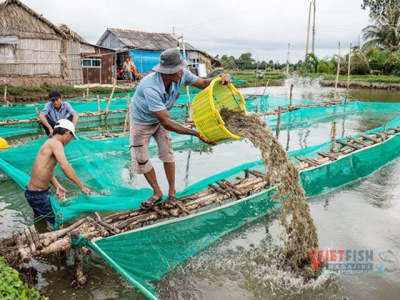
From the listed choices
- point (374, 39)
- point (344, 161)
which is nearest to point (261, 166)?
point (344, 161)

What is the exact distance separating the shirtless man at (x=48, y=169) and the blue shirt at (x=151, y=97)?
0.68m

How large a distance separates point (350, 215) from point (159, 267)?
2.75 metres

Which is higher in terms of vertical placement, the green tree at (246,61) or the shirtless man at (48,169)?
the green tree at (246,61)

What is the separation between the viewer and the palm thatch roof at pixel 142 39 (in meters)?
19.1

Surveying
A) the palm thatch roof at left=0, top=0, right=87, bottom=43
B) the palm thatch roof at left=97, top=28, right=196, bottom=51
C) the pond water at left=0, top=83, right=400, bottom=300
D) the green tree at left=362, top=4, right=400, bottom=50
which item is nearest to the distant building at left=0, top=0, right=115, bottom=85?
the palm thatch roof at left=0, top=0, right=87, bottom=43

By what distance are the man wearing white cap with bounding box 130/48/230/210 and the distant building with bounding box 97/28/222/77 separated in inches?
591

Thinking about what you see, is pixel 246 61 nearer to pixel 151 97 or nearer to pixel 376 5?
pixel 376 5

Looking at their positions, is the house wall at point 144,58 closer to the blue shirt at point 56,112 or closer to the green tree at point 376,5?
the blue shirt at point 56,112

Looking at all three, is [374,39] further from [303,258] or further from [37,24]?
[303,258]

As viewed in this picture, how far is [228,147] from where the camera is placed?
300 inches

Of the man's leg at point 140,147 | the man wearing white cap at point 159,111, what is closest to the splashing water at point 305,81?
the man wearing white cap at point 159,111

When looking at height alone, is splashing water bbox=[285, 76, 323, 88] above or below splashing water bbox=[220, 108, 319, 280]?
above

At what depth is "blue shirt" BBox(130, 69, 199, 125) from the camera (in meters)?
2.88

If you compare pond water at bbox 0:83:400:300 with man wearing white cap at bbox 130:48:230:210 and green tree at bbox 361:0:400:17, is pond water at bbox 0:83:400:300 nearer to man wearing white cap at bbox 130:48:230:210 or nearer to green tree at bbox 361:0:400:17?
man wearing white cap at bbox 130:48:230:210
